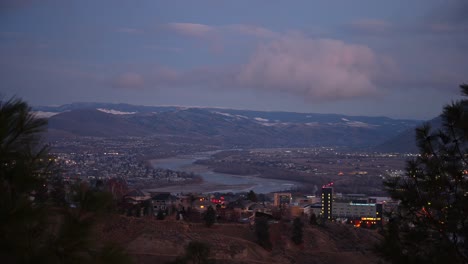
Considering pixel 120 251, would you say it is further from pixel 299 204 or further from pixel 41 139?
pixel 299 204

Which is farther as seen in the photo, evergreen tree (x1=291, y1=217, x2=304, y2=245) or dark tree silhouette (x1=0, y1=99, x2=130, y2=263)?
evergreen tree (x1=291, y1=217, x2=304, y2=245)

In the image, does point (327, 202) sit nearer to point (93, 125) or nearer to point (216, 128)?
point (93, 125)

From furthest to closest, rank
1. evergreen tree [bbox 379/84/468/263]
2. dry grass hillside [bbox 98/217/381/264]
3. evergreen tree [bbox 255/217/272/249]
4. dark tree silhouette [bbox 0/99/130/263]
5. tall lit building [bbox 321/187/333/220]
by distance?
tall lit building [bbox 321/187/333/220]
evergreen tree [bbox 255/217/272/249]
dry grass hillside [bbox 98/217/381/264]
evergreen tree [bbox 379/84/468/263]
dark tree silhouette [bbox 0/99/130/263]

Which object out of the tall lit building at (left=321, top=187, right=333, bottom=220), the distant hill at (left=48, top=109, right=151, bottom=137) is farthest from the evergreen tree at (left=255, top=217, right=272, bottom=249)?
the distant hill at (left=48, top=109, right=151, bottom=137)

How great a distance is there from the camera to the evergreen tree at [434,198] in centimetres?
516

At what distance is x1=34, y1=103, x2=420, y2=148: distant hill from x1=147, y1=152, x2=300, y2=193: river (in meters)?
32.7

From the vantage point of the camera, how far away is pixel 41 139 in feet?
10.6

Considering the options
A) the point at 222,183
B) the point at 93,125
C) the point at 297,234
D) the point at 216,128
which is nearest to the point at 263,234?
the point at 297,234

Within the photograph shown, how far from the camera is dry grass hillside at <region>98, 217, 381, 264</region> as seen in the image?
60.5ft

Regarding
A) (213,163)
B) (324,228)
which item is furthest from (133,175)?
(324,228)

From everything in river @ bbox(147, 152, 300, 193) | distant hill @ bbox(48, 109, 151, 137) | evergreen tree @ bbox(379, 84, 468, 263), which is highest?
distant hill @ bbox(48, 109, 151, 137)

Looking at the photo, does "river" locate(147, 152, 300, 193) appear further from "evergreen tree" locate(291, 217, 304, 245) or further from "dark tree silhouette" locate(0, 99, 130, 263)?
"dark tree silhouette" locate(0, 99, 130, 263)

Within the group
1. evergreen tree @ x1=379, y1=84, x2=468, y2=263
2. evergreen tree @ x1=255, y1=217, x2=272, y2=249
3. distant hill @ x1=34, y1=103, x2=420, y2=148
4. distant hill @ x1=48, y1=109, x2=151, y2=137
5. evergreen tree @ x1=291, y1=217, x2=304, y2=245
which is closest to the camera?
evergreen tree @ x1=379, y1=84, x2=468, y2=263

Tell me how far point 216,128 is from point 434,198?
437 feet
